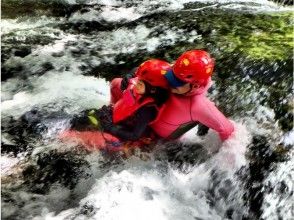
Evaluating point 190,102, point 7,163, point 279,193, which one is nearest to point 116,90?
point 190,102

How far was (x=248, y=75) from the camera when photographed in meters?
5.65

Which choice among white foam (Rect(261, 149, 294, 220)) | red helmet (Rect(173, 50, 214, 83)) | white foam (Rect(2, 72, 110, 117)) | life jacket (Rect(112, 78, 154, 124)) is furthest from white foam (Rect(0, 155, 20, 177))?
white foam (Rect(261, 149, 294, 220))

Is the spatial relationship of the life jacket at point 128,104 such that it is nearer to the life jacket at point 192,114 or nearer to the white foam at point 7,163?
the life jacket at point 192,114

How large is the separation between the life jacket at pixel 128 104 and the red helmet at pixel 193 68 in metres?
0.40

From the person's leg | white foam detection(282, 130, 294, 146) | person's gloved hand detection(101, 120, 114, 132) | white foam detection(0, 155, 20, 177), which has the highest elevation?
the person's leg

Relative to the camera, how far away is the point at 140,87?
3.83 metres

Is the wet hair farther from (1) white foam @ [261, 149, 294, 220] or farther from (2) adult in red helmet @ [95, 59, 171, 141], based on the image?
(1) white foam @ [261, 149, 294, 220]

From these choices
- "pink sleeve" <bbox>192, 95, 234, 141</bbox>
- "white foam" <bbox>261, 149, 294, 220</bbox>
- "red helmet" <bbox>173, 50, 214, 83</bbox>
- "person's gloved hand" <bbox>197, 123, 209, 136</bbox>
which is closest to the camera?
"red helmet" <bbox>173, 50, 214, 83</bbox>

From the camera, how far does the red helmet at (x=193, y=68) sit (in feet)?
11.8

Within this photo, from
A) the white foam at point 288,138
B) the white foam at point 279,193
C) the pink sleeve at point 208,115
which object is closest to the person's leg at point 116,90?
the pink sleeve at point 208,115

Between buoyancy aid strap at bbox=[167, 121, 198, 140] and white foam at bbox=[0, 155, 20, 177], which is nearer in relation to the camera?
buoyancy aid strap at bbox=[167, 121, 198, 140]

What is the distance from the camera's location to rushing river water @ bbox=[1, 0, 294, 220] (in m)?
4.16

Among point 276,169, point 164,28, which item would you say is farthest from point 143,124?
point 164,28

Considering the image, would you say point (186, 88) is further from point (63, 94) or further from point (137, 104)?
point (63, 94)
